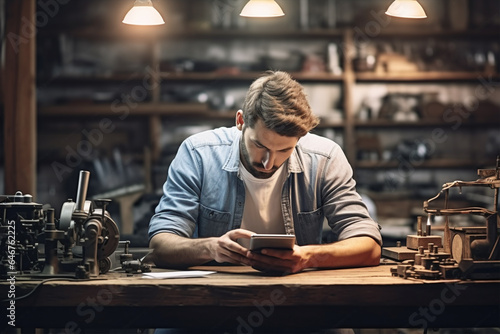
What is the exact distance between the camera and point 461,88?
763 cm

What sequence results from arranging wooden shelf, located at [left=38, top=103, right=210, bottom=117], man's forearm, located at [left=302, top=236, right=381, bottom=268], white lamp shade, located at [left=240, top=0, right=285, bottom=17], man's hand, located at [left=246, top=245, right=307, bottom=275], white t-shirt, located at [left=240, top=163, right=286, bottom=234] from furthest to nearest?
wooden shelf, located at [left=38, top=103, right=210, bottom=117] < white lamp shade, located at [left=240, top=0, right=285, bottom=17] < white t-shirt, located at [left=240, top=163, right=286, bottom=234] < man's forearm, located at [left=302, top=236, right=381, bottom=268] < man's hand, located at [left=246, top=245, right=307, bottom=275]

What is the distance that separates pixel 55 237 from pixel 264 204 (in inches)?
34.1

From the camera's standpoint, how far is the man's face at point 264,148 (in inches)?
109

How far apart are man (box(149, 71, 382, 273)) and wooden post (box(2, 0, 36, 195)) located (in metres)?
2.37

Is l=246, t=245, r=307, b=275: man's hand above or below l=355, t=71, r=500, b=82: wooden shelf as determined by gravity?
below

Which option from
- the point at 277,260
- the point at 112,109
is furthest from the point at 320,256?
the point at 112,109

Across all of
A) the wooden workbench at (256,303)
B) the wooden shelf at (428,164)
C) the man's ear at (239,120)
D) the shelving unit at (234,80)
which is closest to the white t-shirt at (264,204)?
the man's ear at (239,120)

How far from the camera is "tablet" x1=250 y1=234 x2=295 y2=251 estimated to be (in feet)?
8.24

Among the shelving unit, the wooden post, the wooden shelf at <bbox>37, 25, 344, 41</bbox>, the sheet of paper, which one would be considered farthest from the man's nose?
the wooden shelf at <bbox>37, 25, 344, 41</bbox>

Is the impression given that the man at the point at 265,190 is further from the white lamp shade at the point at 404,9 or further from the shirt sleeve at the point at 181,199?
the white lamp shade at the point at 404,9

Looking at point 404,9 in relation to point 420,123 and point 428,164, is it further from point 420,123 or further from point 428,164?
point 428,164

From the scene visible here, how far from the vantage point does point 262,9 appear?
344cm

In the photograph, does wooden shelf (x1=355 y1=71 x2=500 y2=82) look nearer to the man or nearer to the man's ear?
the man

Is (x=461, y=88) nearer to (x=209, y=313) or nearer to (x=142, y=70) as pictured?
(x=142, y=70)
